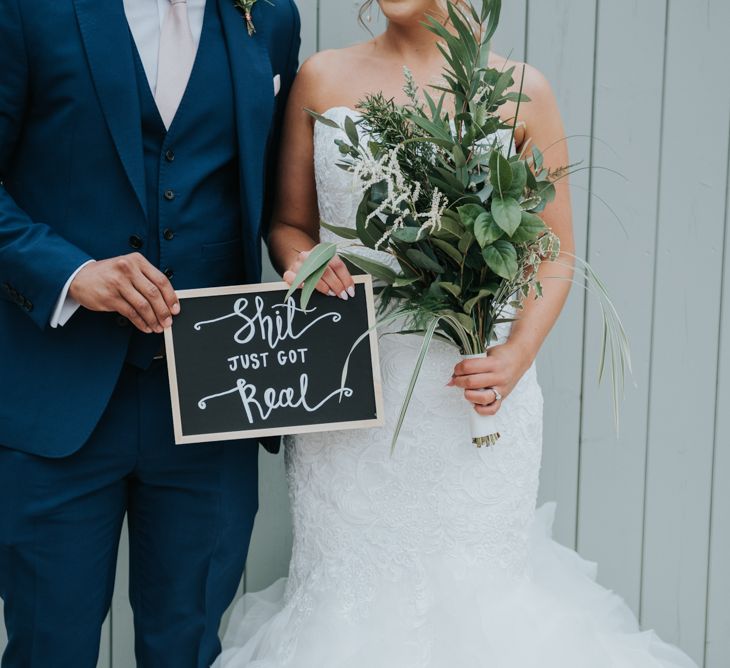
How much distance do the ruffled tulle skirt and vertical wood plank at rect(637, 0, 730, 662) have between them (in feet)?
2.25

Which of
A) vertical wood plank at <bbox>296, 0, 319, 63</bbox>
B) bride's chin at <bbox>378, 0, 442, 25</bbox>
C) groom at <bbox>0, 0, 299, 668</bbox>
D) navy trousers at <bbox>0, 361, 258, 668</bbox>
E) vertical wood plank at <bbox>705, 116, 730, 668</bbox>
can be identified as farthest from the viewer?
vertical wood plank at <bbox>705, 116, 730, 668</bbox>

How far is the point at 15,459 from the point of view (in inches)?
59.8

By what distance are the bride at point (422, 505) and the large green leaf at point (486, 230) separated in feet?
0.87

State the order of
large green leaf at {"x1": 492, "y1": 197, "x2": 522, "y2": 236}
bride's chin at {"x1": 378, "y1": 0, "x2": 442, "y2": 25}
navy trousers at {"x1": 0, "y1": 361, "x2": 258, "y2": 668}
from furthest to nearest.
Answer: bride's chin at {"x1": 378, "y1": 0, "x2": 442, "y2": 25} < navy trousers at {"x1": 0, "y1": 361, "x2": 258, "y2": 668} < large green leaf at {"x1": 492, "y1": 197, "x2": 522, "y2": 236}

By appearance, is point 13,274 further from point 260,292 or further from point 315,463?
point 315,463

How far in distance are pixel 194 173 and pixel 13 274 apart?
1.14 feet

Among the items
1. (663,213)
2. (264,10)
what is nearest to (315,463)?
(264,10)

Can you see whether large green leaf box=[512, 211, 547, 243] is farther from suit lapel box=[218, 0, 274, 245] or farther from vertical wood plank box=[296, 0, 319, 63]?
vertical wood plank box=[296, 0, 319, 63]

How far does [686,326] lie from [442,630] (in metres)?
1.17

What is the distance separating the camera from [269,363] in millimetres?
1504

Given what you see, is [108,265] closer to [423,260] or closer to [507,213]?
[423,260]

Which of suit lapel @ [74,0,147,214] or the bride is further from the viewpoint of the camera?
the bride

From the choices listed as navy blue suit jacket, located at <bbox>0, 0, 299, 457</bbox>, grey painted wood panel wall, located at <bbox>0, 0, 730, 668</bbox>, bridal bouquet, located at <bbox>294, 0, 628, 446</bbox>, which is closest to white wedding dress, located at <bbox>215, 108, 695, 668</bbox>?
bridal bouquet, located at <bbox>294, 0, 628, 446</bbox>

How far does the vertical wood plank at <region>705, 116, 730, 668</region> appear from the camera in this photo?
2.32 metres
